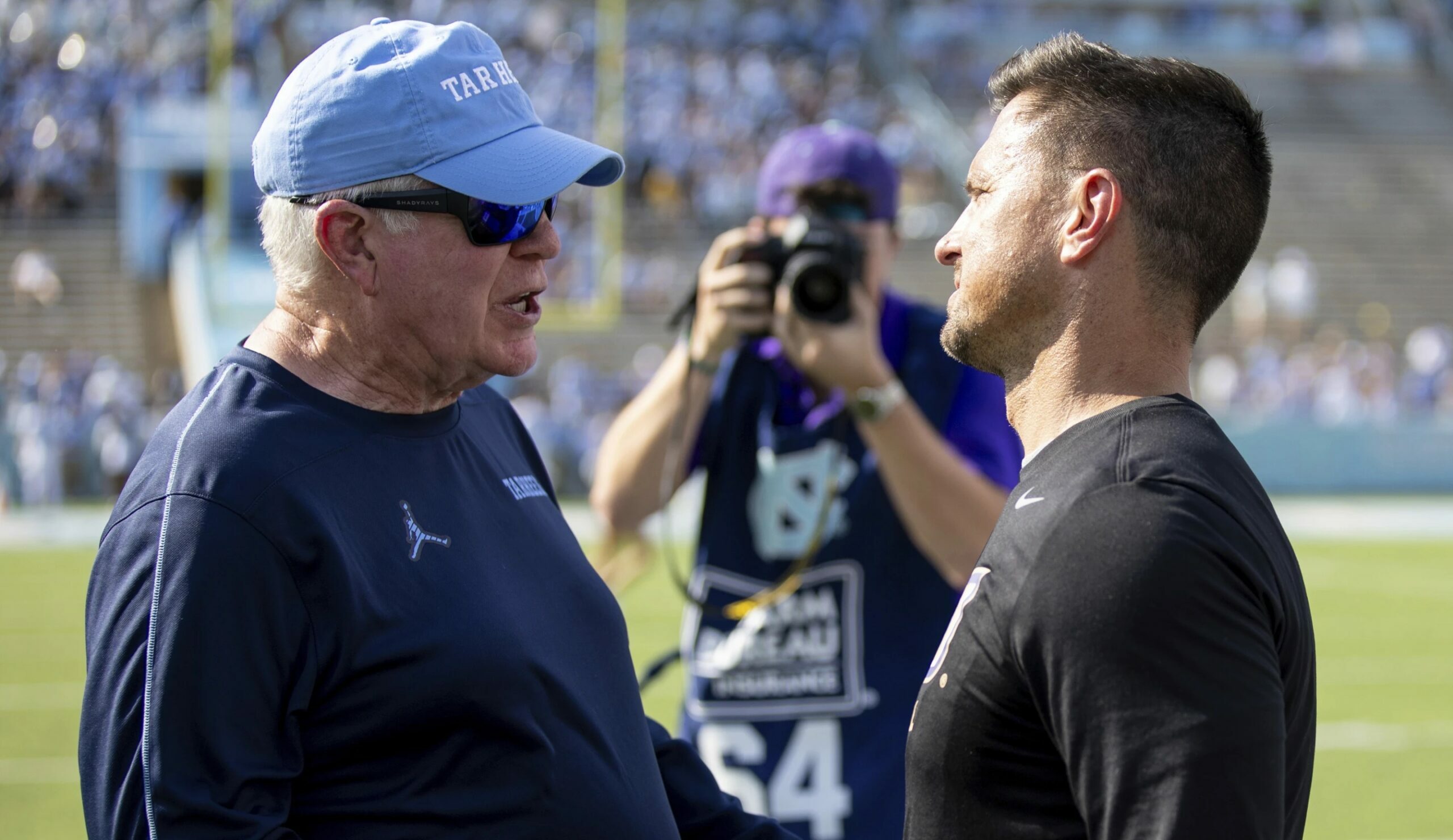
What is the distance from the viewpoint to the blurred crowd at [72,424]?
58.5 ft

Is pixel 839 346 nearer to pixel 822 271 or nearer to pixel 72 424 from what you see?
pixel 822 271

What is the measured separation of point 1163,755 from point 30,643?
9599 mm

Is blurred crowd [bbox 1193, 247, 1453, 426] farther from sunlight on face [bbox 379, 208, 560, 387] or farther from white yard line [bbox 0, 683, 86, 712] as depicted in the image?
sunlight on face [bbox 379, 208, 560, 387]

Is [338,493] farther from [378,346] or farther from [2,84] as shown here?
[2,84]

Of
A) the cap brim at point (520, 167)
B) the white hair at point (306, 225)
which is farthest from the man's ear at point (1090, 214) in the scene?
the white hair at point (306, 225)

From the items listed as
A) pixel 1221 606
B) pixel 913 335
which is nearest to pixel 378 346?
pixel 1221 606

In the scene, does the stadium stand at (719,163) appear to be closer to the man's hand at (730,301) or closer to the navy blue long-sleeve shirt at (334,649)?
the man's hand at (730,301)

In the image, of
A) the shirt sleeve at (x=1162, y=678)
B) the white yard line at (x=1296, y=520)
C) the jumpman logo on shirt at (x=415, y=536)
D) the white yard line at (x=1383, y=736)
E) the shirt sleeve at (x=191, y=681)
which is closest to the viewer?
the shirt sleeve at (x=1162, y=678)

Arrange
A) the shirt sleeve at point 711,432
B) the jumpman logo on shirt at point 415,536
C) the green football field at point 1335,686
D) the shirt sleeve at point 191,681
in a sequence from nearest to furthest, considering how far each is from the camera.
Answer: the shirt sleeve at point 191,681
the jumpman logo on shirt at point 415,536
the shirt sleeve at point 711,432
the green football field at point 1335,686

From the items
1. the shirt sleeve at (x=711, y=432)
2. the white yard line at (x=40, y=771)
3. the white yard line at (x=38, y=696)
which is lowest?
the white yard line at (x=40, y=771)

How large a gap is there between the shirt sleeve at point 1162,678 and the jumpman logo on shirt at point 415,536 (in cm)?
79

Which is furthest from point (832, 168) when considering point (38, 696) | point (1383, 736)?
point (38, 696)

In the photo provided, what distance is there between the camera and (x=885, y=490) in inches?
114

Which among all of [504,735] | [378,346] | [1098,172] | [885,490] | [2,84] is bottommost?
[504,735]
